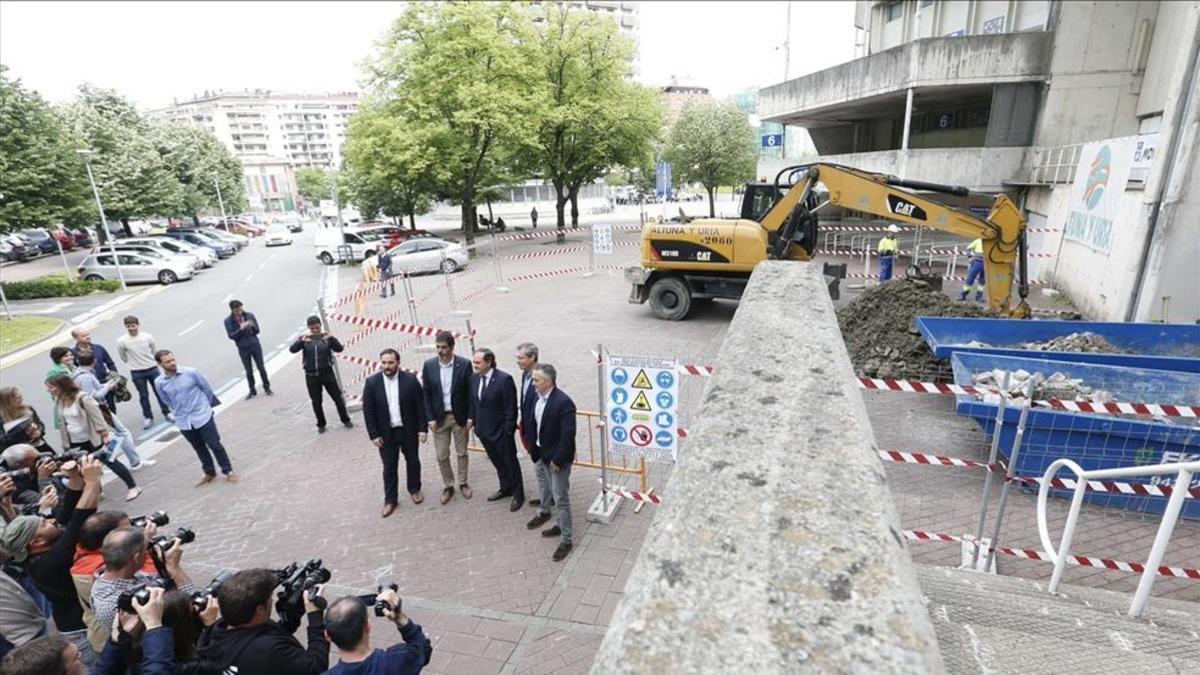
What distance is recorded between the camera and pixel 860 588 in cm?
105

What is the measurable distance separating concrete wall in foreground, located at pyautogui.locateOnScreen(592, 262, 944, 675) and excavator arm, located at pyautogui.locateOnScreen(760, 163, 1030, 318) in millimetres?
9429

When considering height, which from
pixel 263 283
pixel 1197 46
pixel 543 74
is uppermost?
pixel 543 74

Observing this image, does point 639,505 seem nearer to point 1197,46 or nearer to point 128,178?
point 1197,46

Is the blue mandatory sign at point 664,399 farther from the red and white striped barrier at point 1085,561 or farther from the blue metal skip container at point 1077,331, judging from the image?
the blue metal skip container at point 1077,331

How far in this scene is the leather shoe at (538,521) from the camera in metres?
5.84

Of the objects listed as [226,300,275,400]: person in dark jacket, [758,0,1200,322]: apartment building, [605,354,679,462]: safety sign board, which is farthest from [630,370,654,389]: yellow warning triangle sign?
[758,0,1200,322]: apartment building

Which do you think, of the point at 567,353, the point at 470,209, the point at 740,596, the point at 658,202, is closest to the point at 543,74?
the point at 470,209

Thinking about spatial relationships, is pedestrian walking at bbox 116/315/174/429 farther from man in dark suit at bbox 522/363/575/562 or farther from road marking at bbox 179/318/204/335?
road marking at bbox 179/318/204/335

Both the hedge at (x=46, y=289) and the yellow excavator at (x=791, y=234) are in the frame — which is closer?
the yellow excavator at (x=791, y=234)

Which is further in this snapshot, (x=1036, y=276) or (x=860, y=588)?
(x=1036, y=276)

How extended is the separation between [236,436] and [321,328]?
2.22 metres

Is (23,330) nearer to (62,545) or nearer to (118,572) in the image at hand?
(62,545)

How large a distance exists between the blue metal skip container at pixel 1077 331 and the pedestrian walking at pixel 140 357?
1147cm

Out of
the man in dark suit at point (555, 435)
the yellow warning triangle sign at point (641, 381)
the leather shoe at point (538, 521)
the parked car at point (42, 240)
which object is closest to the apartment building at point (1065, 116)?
the yellow warning triangle sign at point (641, 381)
